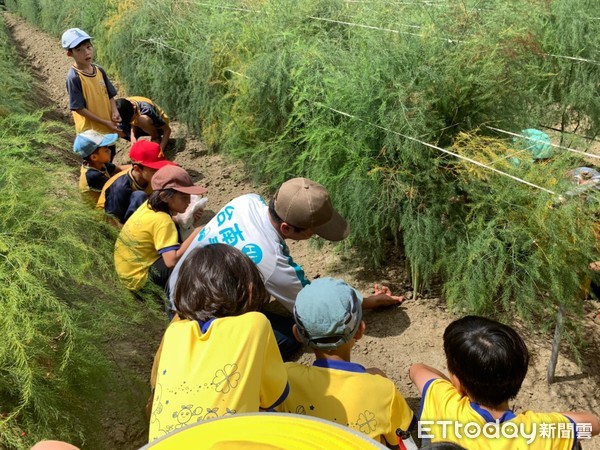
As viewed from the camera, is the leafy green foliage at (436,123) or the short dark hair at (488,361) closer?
the short dark hair at (488,361)

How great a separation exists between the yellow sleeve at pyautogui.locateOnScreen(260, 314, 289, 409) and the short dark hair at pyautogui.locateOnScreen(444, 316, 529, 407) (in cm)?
55

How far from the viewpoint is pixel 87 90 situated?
13.4 feet

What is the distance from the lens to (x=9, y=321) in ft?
5.57

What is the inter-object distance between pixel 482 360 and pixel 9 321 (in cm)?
150

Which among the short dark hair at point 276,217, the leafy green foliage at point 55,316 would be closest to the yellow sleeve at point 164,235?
the leafy green foliage at point 55,316

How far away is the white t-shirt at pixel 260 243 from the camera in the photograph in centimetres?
231

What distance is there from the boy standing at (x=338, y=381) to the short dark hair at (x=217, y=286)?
0.73ft

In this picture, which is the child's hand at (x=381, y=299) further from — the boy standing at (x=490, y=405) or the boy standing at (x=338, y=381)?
the boy standing at (x=490, y=405)

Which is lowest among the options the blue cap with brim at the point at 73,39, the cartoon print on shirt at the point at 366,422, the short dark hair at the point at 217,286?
the cartoon print on shirt at the point at 366,422

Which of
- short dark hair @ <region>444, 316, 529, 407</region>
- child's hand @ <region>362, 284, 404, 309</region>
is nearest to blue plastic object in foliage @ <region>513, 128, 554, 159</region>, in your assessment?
child's hand @ <region>362, 284, 404, 309</region>

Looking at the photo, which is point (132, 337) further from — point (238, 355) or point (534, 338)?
point (534, 338)

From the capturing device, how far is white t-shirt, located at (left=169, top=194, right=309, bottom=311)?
2.31m

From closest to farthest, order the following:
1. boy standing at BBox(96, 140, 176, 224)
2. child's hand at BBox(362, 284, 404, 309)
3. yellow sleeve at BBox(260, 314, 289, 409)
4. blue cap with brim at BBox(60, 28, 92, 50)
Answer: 1. yellow sleeve at BBox(260, 314, 289, 409)
2. child's hand at BBox(362, 284, 404, 309)
3. boy standing at BBox(96, 140, 176, 224)
4. blue cap with brim at BBox(60, 28, 92, 50)

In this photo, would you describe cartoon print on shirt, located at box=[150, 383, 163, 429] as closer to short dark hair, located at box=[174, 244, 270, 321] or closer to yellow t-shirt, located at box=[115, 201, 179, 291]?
short dark hair, located at box=[174, 244, 270, 321]
